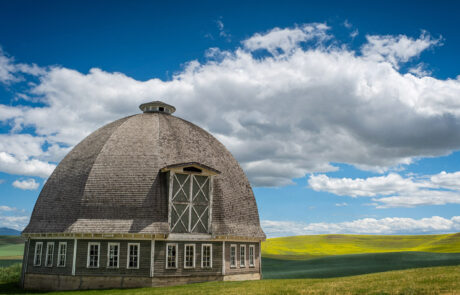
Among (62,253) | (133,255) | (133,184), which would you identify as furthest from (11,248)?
(133,255)

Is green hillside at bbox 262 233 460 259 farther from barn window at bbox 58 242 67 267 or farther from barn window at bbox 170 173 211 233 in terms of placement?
barn window at bbox 58 242 67 267

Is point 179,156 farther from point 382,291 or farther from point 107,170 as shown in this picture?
point 382,291

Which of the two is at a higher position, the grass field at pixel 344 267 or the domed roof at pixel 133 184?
the domed roof at pixel 133 184

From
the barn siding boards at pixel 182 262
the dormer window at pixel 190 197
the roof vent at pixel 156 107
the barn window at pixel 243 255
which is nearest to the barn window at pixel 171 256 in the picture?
the barn siding boards at pixel 182 262

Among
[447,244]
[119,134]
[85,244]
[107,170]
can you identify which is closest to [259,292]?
[85,244]

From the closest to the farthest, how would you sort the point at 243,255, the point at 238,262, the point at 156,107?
the point at 238,262
the point at 243,255
the point at 156,107

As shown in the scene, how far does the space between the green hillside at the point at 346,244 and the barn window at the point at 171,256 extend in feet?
167

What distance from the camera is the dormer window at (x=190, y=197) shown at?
29.6 m

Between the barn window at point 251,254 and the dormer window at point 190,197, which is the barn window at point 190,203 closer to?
the dormer window at point 190,197

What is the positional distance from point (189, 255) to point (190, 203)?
3.94 metres

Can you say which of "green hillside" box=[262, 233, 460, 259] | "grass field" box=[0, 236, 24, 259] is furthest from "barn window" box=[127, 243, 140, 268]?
"grass field" box=[0, 236, 24, 259]

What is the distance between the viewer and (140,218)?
94.6 ft

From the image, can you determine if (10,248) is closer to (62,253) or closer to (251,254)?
(62,253)

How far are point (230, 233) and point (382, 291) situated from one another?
47.7ft
